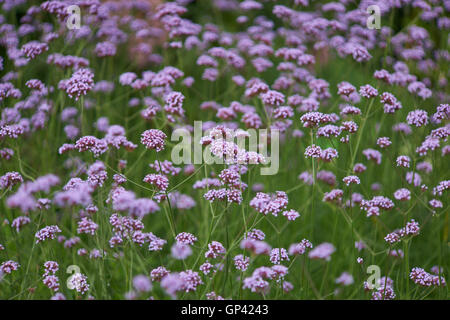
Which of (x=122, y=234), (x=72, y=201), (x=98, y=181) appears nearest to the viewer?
(x=72, y=201)

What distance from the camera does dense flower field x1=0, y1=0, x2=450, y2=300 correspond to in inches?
82.2

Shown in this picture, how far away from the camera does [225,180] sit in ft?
6.84

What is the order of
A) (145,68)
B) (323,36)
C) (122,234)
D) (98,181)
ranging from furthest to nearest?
(145,68), (323,36), (98,181), (122,234)

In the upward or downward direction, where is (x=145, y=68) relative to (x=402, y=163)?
downward

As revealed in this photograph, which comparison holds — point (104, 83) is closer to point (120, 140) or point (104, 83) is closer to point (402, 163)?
point (120, 140)

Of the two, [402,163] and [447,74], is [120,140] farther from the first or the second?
[447,74]

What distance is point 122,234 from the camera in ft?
6.56

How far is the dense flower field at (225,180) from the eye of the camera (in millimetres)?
2088
